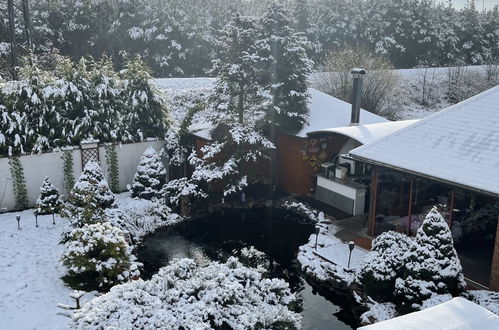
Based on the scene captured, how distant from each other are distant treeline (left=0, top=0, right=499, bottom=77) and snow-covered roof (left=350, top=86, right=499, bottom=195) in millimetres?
21271

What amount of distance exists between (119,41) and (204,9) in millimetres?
8467

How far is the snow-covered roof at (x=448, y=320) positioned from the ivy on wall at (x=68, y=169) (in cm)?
1459

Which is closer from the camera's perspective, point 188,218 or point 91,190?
point 91,190

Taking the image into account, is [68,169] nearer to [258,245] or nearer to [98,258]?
[98,258]

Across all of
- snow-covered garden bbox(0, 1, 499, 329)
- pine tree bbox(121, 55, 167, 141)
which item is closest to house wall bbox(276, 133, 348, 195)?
snow-covered garden bbox(0, 1, 499, 329)

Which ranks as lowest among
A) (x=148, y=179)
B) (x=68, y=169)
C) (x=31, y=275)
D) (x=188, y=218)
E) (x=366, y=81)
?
(x=188, y=218)

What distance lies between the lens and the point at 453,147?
1328 cm

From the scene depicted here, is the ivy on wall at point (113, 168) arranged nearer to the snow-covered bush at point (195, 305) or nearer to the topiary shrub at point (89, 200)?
the topiary shrub at point (89, 200)

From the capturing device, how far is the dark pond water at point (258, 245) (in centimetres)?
1222

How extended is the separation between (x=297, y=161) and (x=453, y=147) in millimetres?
7533

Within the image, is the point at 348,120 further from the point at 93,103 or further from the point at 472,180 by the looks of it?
the point at 93,103

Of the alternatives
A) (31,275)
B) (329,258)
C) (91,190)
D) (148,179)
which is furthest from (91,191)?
(329,258)

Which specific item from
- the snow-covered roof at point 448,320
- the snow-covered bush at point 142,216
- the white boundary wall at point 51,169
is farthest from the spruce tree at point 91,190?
the snow-covered roof at point 448,320

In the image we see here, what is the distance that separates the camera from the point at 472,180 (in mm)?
11766
